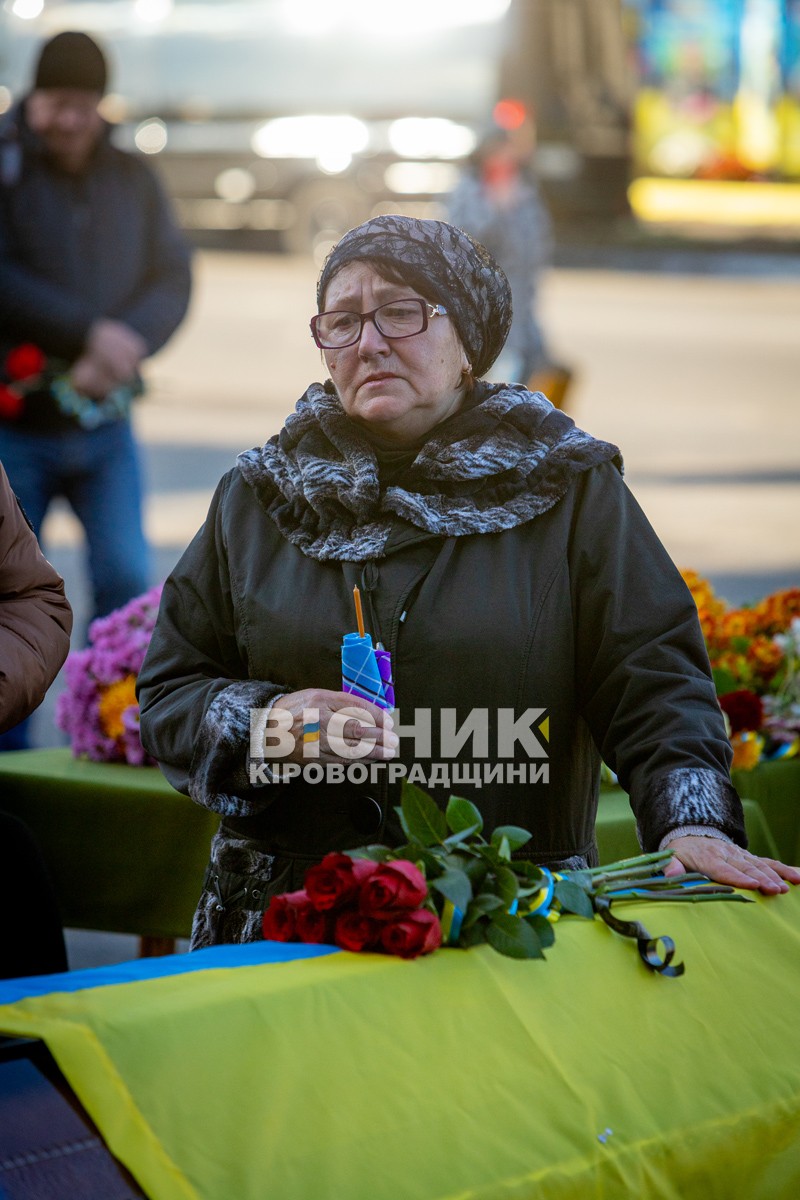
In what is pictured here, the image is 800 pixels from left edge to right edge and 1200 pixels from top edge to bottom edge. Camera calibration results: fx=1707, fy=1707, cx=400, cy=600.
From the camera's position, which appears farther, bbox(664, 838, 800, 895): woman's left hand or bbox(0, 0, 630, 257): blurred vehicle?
bbox(0, 0, 630, 257): blurred vehicle

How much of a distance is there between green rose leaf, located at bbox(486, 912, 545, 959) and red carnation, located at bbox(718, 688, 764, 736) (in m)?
→ 1.98

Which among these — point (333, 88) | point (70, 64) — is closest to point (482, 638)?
point (70, 64)

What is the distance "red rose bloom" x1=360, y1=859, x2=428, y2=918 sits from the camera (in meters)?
1.97

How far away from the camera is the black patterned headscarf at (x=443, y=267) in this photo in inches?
104

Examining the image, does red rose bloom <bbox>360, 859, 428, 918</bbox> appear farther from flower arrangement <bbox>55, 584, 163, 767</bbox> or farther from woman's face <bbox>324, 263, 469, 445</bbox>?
flower arrangement <bbox>55, 584, 163, 767</bbox>

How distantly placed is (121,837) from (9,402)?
6.65ft

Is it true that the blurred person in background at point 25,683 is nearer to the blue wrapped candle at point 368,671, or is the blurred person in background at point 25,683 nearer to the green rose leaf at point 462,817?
the blue wrapped candle at point 368,671

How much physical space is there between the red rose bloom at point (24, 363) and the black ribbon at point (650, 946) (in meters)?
3.67

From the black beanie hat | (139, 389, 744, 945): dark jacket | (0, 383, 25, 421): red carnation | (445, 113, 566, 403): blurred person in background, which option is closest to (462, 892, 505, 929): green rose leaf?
(139, 389, 744, 945): dark jacket

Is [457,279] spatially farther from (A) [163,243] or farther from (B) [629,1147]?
(A) [163,243]

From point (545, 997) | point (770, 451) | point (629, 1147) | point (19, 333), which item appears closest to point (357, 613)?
point (545, 997)

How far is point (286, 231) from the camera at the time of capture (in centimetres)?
1988

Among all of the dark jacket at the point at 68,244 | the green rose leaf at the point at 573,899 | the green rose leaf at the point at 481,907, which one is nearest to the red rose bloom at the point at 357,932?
the green rose leaf at the point at 481,907

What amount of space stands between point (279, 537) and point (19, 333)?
3.05 m
